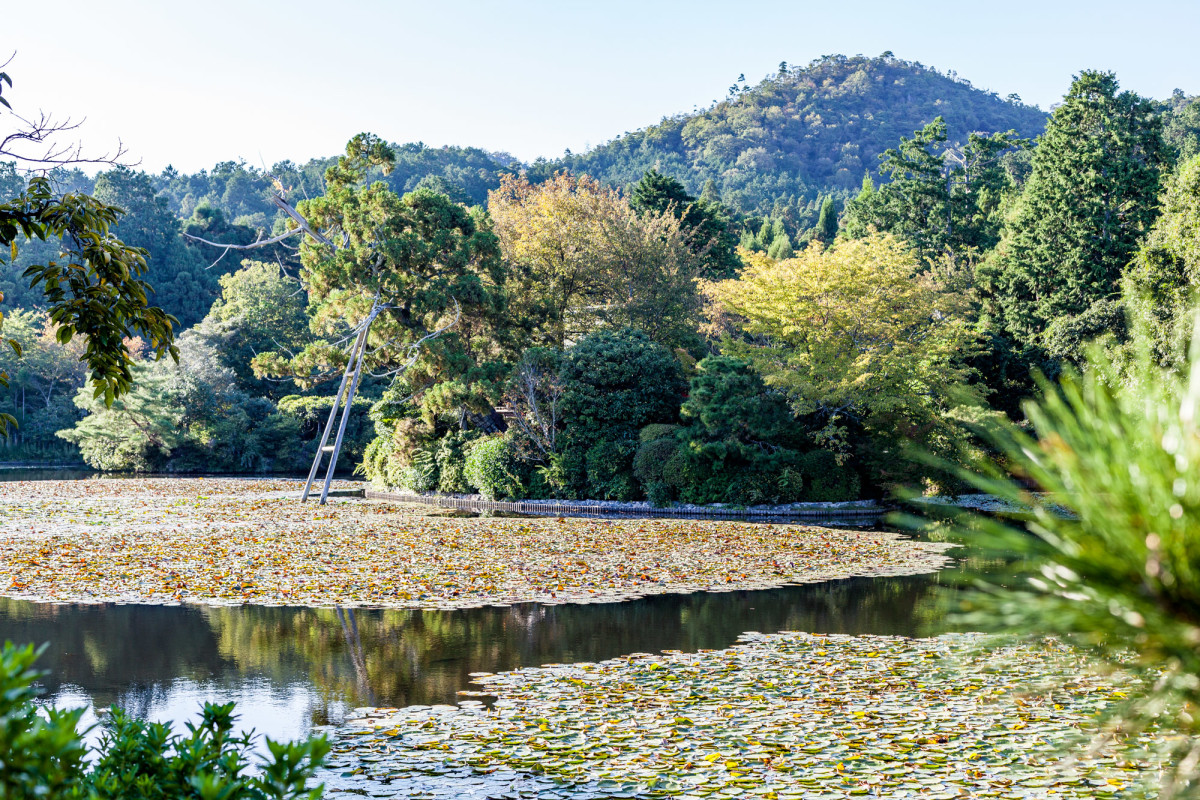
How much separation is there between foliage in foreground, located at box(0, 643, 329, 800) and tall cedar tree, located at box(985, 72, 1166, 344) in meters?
29.3

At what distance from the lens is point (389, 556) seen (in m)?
14.3

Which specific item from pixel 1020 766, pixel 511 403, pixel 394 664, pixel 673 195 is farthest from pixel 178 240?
pixel 1020 766

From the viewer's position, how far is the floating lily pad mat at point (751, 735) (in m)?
5.21

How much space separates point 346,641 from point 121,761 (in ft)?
20.3

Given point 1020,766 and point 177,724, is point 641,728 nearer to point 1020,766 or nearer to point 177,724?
point 1020,766

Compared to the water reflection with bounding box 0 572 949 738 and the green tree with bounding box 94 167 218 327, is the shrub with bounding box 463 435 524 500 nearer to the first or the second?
the water reflection with bounding box 0 572 949 738

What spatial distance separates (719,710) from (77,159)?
210 inches

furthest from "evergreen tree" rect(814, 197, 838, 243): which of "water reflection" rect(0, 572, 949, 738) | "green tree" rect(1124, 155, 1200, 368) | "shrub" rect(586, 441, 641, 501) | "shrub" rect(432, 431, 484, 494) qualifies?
"water reflection" rect(0, 572, 949, 738)

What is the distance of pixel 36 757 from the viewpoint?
2.04 m

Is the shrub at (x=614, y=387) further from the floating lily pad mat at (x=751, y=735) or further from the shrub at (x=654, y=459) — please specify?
the floating lily pad mat at (x=751, y=735)

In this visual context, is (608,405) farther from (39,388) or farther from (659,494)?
(39,388)

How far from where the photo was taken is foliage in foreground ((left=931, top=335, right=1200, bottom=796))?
1.65 m

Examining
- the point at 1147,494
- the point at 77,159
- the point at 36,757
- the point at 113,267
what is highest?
the point at 77,159

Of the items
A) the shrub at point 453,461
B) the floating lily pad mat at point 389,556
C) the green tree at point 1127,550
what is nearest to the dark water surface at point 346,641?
the floating lily pad mat at point 389,556
